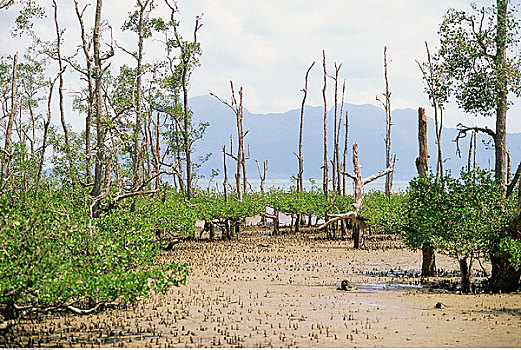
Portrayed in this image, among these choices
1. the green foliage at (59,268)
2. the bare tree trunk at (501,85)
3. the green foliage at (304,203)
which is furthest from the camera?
the green foliage at (304,203)

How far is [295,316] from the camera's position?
1066cm

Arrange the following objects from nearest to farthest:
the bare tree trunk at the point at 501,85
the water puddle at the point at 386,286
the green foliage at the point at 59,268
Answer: the green foliage at the point at 59,268 → the water puddle at the point at 386,286 → the bare tree trunk at the point at 501,85

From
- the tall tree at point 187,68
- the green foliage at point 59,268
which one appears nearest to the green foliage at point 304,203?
the tall tree at point 187,68

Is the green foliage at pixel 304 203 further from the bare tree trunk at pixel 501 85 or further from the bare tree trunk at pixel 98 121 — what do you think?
the bare tree trunk at pixel 98 121

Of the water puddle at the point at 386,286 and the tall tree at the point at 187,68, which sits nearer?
the water puddle at the point at 386,286

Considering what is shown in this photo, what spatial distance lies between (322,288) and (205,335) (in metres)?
5.00

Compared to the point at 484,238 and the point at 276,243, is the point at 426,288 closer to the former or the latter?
the point at 484,238

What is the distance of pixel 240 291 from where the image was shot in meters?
13.6

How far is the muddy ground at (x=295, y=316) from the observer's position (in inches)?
353

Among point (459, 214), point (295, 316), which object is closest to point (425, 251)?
point (459, 214)

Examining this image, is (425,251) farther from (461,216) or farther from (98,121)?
(98,121)

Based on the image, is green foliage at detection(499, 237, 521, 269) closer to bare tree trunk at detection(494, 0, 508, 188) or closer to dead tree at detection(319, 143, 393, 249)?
bare tree trunk at detection(494, 0, 508, 188)

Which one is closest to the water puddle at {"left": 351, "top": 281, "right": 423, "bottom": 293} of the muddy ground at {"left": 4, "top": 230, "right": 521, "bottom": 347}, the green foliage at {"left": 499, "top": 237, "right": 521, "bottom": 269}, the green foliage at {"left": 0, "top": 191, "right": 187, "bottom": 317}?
the muddy ground at {"left": 4, "top": 230, "right": 521, "bottom": 347}

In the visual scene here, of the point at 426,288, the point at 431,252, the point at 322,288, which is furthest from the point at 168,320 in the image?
the point at 431,252
